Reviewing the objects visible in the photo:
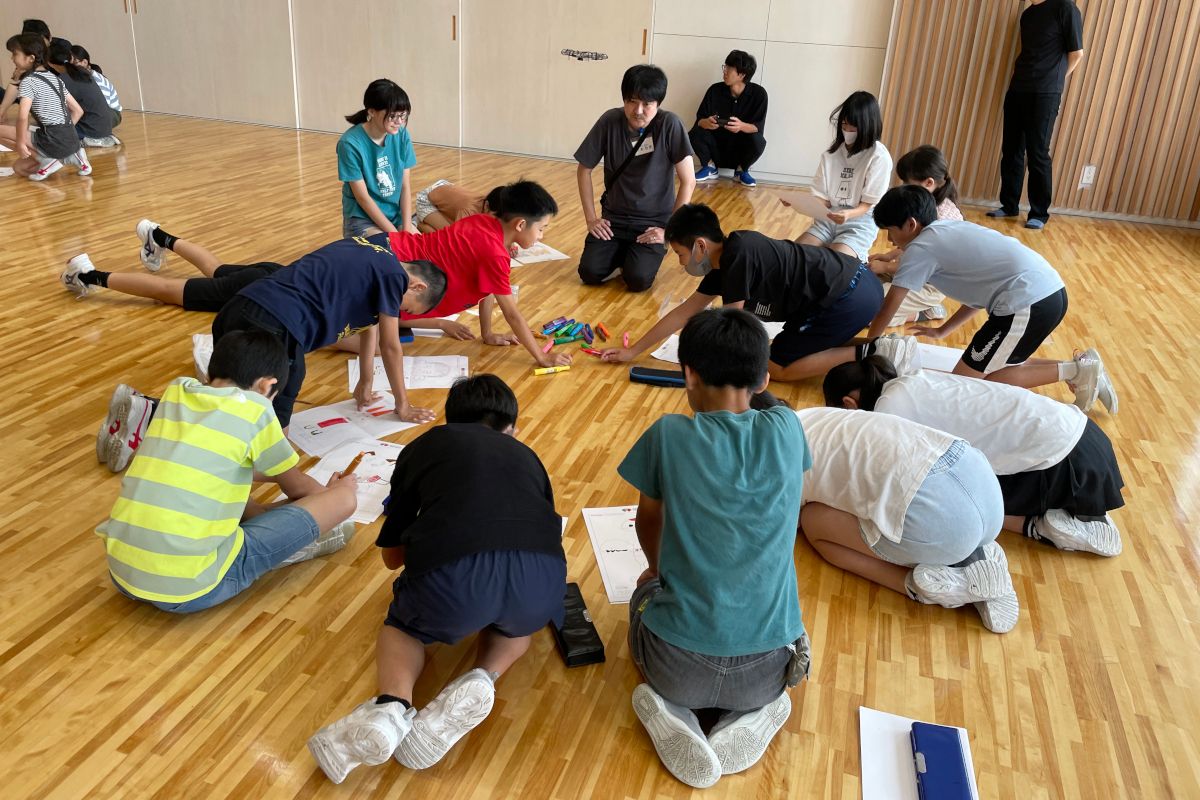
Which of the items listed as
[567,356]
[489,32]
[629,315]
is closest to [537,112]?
[489,32]

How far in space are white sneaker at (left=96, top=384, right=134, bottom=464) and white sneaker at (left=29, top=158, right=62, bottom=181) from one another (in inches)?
173

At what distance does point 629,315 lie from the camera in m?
4.16

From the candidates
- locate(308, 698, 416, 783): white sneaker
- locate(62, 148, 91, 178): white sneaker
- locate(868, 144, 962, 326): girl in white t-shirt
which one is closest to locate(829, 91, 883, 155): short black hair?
locate(868, 144, 962, 326): girl in white t-shirt

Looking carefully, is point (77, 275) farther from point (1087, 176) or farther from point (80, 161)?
point (1087, 176)

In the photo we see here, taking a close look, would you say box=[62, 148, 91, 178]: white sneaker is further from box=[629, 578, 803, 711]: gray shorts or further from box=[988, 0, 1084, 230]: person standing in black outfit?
box=[988, 0, 1084, 230]: person standing in black outfit

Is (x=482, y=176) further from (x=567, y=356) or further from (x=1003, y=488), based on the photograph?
(x=1003, y=488)

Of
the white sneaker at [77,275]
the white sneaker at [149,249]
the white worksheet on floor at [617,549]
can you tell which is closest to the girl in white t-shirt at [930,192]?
the white worksheet on floor at [617,549]

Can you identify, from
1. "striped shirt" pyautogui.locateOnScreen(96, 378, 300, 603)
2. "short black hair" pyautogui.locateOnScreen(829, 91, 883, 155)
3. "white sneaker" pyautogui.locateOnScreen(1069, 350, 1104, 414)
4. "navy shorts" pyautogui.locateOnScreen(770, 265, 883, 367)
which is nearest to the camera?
"striped shirt" pyautogui.locateOnScreen(96, 378, 300, 603)

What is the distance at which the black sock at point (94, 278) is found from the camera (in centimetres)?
389

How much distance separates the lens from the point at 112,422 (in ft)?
8.52

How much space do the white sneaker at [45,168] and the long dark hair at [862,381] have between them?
5754 millimetres

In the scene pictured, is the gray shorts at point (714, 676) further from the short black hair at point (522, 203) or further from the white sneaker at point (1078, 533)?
the short black hair at point (522, 203)

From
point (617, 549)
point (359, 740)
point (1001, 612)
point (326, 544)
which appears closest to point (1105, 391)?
point (1001, 612)

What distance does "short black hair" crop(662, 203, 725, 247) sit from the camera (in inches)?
125
